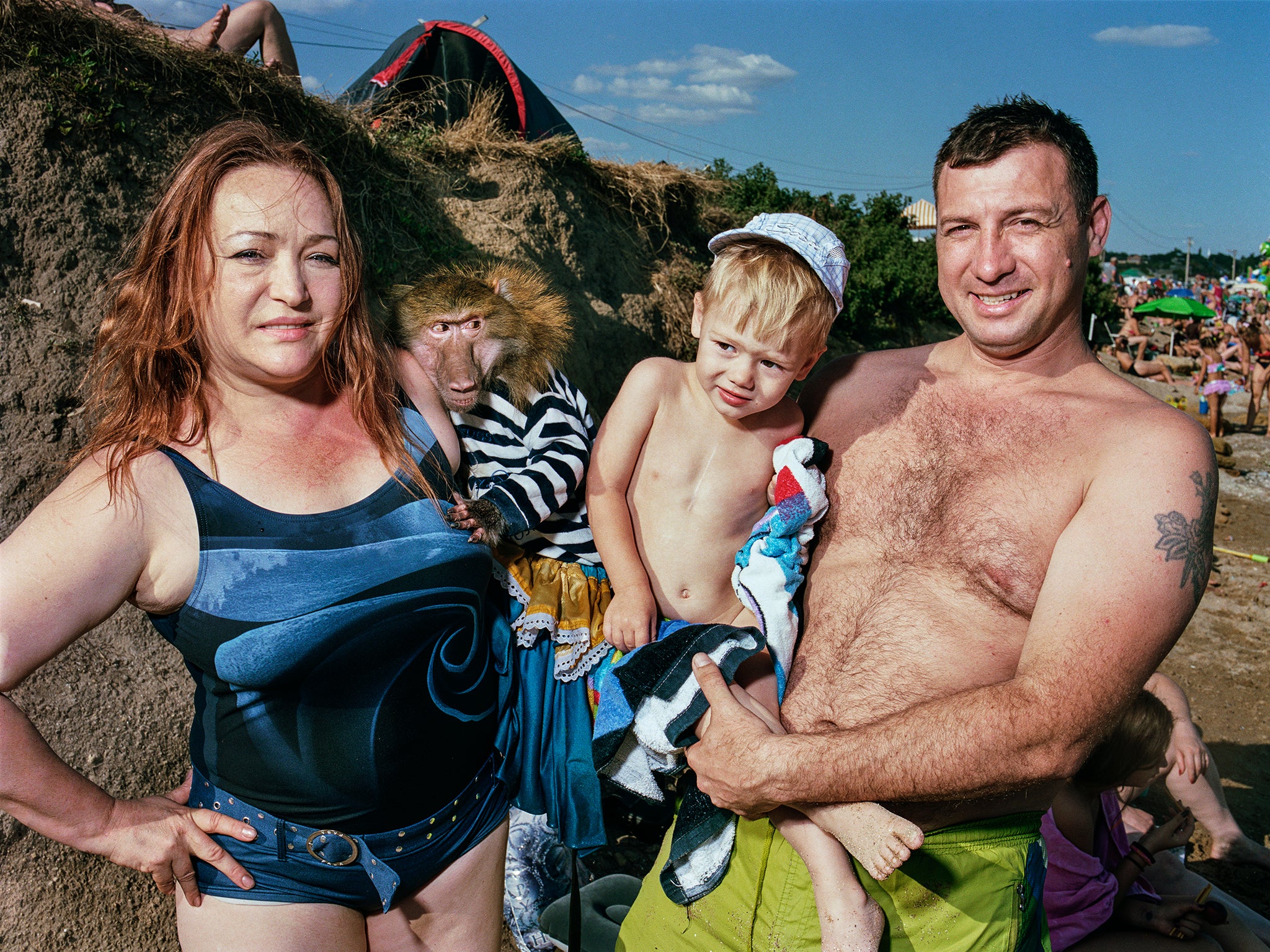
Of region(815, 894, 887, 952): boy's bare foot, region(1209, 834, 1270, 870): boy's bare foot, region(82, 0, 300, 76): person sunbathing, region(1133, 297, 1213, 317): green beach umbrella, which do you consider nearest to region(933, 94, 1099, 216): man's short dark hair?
region(815, 894, 887, 952): boy's bare foot

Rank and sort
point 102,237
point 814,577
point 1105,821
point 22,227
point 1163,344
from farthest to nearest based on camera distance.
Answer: point 1163,344, point 102,237, point 22,227, point 1105,821, point 814,577

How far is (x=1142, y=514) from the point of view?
187 centimetres

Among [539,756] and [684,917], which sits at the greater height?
[539,756]

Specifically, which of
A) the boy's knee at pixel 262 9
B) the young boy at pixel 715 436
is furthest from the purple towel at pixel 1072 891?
the boy's knee at pixel 262 9

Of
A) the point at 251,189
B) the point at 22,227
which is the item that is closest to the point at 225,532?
the point at 251,189

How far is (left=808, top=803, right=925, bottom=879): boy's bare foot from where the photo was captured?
1.77m

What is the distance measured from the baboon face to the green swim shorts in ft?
4.85

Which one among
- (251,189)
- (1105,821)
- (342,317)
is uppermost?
(251,189)

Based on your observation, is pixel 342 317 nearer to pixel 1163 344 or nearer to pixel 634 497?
pixel 634 497

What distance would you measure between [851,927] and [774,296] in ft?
5.31

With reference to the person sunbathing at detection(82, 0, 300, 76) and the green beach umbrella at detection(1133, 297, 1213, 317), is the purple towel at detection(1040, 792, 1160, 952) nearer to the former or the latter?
the person sunbathing at detection(82, 0, 300, 76)

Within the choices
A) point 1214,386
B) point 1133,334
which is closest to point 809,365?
point 1214,386

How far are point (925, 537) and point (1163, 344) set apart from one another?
110 feet

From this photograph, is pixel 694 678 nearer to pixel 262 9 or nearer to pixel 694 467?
A: pixel 694 467
